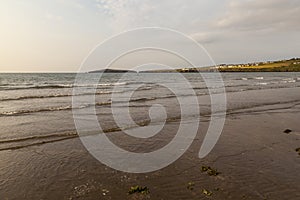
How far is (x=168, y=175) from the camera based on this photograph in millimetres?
7703

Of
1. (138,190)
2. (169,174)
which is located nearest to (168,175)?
(169,174)

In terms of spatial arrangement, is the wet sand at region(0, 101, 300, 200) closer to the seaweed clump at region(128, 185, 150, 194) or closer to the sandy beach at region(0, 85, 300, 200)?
the sandy beach at region(0, 85, 300, 200)

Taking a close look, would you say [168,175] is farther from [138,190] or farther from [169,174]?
[138,190]

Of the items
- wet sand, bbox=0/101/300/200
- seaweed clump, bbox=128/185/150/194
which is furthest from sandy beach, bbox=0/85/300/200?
seaweed clump, bbox=128/185/150/194

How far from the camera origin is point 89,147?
1058cm

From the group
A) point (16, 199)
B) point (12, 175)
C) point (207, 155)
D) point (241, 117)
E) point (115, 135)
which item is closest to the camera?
point (16, 199)

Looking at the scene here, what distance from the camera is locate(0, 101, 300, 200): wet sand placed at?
6527 mm

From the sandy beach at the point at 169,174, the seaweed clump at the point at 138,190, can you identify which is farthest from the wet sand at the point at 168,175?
the seaweed clump at the point at 138,190

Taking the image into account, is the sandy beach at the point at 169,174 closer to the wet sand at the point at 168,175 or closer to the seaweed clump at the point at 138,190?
the wet sand at the point at 168,175

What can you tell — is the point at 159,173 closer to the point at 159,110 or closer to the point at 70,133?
the point at 70,133

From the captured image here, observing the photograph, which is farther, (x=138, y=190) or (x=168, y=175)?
(x=168, y=175)

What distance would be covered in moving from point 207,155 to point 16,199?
6.44 m

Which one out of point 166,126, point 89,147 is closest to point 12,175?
point 89,147

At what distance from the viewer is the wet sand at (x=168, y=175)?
6.53 metres
